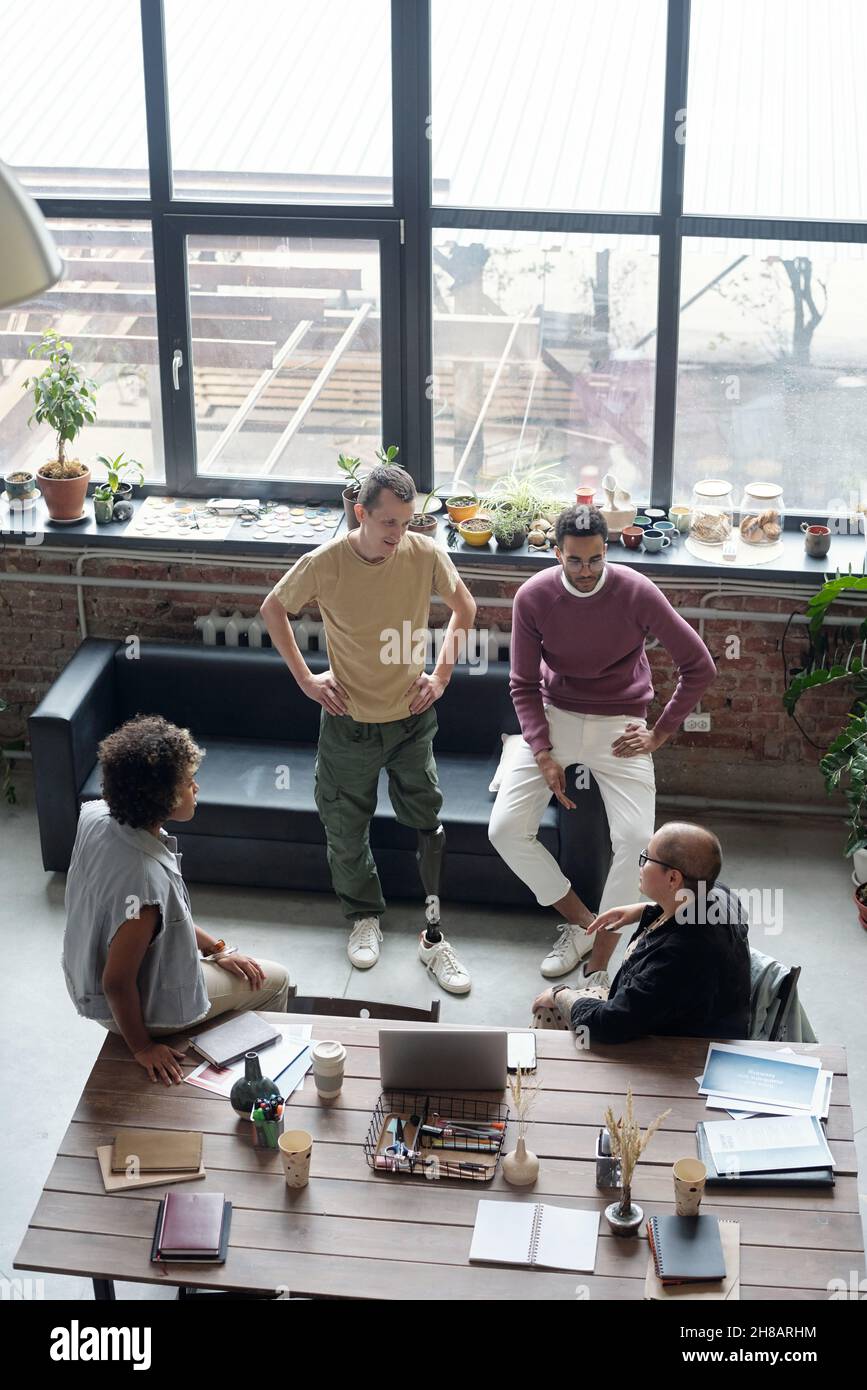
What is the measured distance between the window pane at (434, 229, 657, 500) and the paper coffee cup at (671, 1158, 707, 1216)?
10.6 feet

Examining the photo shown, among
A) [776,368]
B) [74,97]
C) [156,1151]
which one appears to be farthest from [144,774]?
[74,97]

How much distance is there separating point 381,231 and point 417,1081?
11.1 ft

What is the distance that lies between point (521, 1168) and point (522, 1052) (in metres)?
0.40

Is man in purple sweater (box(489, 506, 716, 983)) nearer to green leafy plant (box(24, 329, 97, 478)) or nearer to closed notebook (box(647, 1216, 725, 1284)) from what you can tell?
closed notebook (box(647, 1216, 725, 1284))

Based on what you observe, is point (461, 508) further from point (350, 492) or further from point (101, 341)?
point (101, 341)

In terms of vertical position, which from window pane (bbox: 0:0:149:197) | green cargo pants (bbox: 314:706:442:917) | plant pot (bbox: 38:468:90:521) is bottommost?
green cargo pants (bbox: 314:706:442:917)

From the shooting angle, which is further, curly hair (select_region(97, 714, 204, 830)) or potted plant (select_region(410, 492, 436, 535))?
potted plant (select_region(410, 492, 436, 535))

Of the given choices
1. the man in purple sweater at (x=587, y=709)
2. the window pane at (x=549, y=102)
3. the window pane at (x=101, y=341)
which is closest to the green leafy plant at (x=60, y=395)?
the window pane at (x=101, y=341)

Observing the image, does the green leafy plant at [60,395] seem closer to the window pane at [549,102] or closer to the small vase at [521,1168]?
the window pane at [549,102]

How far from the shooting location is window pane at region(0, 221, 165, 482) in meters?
5.63

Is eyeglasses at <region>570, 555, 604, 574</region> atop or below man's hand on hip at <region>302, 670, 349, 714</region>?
atop

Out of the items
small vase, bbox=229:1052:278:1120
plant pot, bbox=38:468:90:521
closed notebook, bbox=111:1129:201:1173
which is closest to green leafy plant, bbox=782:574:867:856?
small vase, bbox=229:1052:278:1120
